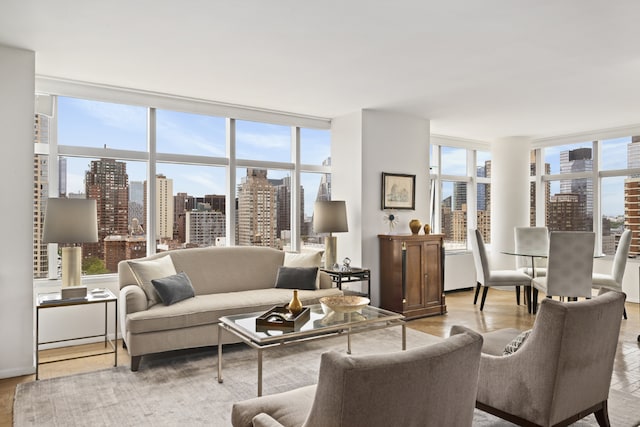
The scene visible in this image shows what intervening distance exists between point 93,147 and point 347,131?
2.94 metres

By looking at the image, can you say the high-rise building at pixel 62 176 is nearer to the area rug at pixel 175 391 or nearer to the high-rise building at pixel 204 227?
the high-rise building at pixel 204 227

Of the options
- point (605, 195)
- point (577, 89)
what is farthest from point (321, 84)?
point (605, 195)

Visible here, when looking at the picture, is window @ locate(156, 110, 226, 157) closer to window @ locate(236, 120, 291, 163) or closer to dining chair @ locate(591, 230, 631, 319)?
window @ locate(236, 120, 291, 163)

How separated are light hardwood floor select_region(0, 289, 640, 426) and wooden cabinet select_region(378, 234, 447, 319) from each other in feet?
0.60

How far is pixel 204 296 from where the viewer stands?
432 centimetres

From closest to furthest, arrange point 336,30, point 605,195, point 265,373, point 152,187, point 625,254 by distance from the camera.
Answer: point 336,30 → point 265,373 → point 152,187 → point 625,254 → point 605,195

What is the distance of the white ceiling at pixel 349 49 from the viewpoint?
2857 mm

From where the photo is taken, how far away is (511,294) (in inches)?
280

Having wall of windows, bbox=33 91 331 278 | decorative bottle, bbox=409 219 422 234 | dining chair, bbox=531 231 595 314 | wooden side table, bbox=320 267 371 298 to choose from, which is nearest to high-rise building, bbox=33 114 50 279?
wall of windows, bbox=33 91 331 278

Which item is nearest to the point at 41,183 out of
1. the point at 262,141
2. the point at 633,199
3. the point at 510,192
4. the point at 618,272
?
the point at 262,141

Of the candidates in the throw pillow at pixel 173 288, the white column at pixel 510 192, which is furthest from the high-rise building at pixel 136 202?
the white column at pixel 510 192

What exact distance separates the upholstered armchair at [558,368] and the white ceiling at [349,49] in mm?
1876

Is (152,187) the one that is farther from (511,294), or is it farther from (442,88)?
(511,294)

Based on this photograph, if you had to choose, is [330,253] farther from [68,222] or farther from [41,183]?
[41,183]
